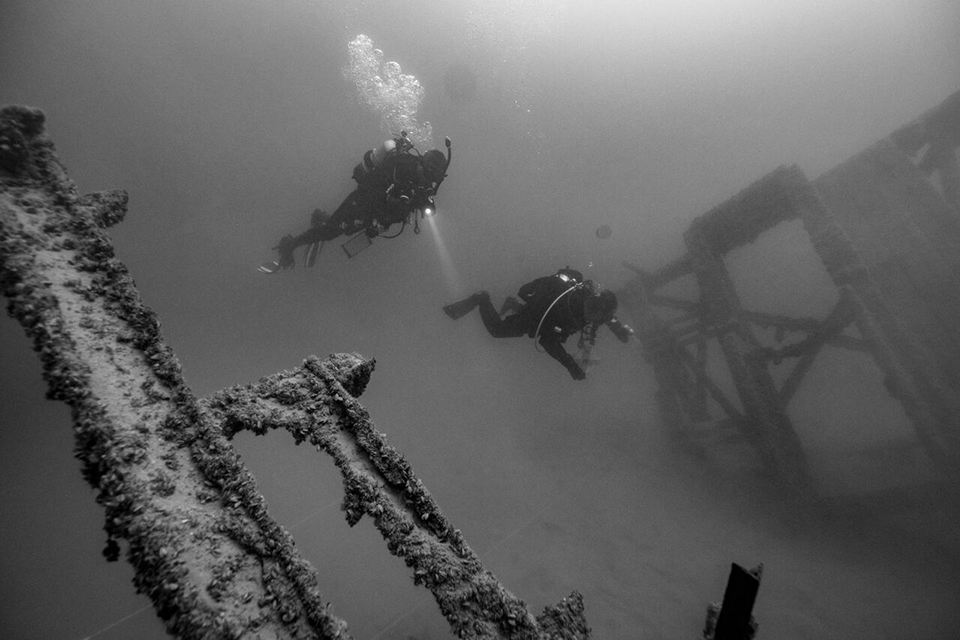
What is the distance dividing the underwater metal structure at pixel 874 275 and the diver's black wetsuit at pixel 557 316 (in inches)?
85.6

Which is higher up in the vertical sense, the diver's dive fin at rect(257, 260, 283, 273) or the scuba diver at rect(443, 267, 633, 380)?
the diver's dive fin at rect(257, 260, 283, 273)

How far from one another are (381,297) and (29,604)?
23.3m

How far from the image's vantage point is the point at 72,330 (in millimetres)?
1272

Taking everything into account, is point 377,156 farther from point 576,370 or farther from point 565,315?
point 576,370

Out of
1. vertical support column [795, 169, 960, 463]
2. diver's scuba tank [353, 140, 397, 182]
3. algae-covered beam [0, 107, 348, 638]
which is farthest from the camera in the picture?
diver's scuba tank [353, 140, 397, 182]

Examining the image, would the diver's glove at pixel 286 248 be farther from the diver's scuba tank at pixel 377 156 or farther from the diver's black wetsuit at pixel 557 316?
the diver's black wetsuit at pixel 557 316

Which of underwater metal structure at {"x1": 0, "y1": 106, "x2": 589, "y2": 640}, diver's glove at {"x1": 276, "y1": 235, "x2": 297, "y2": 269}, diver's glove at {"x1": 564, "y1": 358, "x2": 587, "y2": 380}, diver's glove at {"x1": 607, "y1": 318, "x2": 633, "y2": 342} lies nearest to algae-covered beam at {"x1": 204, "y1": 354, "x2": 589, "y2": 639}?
underwater metal structure at {"x1": 0, "y1": 106, "x2": 589, "y2": 640}

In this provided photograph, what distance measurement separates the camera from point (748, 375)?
21.7ft

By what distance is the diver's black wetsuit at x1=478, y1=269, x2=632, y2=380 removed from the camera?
6883mm

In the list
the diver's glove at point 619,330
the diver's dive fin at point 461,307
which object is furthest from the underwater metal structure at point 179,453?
the diver's dive fin at point 461,307

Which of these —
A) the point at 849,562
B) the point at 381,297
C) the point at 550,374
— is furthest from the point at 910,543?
the point at 381,297

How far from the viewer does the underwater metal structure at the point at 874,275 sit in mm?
5258

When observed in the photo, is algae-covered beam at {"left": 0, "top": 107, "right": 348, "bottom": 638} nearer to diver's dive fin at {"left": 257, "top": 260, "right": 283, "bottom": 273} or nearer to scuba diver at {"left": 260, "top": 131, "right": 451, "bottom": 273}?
scuba diver at {"left": 260, "top": 131, "right": 451, "bottom": 273}

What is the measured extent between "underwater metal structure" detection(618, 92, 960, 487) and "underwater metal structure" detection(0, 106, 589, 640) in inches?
250
